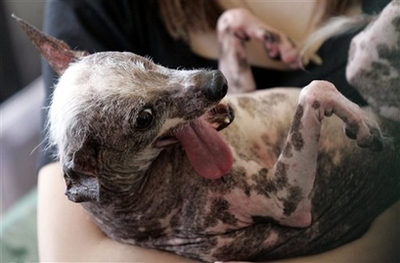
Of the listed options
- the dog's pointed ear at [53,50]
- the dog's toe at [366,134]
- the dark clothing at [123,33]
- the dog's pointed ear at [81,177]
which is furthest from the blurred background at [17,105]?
the dog's toe at [366,134]

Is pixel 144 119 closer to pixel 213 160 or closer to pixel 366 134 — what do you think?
pixel 213 160

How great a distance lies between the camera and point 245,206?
0.79 metres

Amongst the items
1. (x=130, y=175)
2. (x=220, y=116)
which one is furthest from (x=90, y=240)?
(x=220, y=116)

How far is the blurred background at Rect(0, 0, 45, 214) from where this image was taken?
1461mm

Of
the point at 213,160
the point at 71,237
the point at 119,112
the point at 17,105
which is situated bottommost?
the point at 17,105

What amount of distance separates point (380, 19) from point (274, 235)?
29cm

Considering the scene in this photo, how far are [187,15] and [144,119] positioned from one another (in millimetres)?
411

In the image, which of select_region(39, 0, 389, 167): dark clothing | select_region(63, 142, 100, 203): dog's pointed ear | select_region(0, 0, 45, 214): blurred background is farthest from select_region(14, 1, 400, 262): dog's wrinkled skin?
select_region(0, 0, 45, 214): blurred background

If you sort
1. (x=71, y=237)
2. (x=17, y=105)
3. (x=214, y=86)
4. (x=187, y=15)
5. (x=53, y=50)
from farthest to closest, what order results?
(x=17, y=105) → (x=187, y=15) → (x=71, y=237) → (x=53, y=50) → (x=214, y=86)

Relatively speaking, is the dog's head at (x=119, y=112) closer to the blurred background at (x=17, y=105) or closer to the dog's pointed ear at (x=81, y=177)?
the dog's pointed ear at (x=81, y=177)

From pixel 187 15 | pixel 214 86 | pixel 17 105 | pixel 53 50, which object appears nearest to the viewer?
pixel 214 86

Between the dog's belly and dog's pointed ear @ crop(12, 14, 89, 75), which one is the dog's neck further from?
dog's pointed ear @ crop(12, 14, 89, 75)

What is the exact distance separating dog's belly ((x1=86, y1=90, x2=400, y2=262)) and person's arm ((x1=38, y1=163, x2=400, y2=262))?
1 cm

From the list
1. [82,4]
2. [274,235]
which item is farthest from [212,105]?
[82,4]
